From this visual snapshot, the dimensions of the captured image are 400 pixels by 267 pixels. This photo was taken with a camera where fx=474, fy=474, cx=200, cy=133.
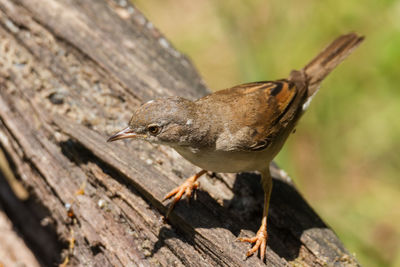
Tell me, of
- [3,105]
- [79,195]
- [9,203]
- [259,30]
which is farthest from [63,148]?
[259,30]

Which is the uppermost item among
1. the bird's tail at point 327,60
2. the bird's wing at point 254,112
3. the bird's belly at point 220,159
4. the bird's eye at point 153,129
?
the bird's tail at point 327,60

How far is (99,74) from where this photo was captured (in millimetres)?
4590

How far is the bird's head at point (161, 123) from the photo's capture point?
3.60 m

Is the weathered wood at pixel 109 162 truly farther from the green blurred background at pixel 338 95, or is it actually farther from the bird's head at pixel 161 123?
the green blurred background at pixel 338 95

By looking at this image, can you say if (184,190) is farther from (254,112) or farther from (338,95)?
(338,95)

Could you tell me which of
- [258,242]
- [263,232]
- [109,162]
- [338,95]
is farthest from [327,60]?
[109,162]

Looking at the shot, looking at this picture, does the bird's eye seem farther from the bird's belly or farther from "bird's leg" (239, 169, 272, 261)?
"bird's leg" (239, 169, 272, 261)

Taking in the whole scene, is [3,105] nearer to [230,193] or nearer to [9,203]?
[9,203]

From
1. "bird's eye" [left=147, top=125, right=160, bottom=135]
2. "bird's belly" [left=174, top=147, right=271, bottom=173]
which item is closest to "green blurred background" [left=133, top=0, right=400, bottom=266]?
"bird's belly" [left=174, top=147, right=271, bottom=173]

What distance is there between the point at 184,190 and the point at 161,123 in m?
0.56

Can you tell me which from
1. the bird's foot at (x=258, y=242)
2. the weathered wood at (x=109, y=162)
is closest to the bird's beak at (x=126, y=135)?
the weathered wood at (x=109, y=162)

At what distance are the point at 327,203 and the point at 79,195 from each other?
3.41 meters

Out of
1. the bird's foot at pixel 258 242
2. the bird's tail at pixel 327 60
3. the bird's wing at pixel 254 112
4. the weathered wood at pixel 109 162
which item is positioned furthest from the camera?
the bird's tail at pixel 327 60

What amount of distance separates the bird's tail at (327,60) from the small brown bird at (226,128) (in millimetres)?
580
